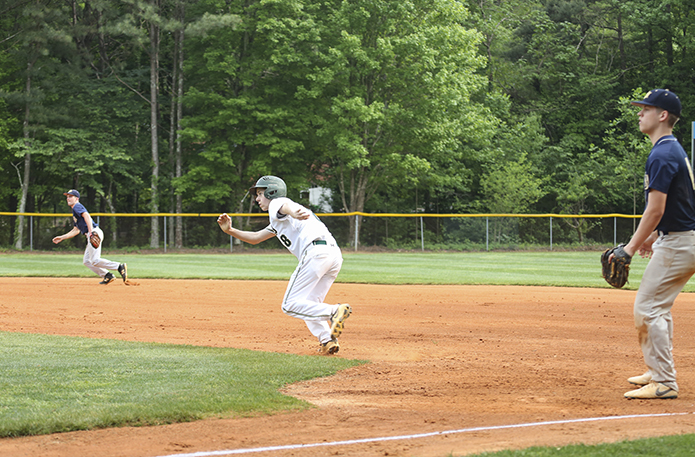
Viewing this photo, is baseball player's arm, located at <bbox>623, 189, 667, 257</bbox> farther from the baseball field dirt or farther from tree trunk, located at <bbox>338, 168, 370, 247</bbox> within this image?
tree trunk, located at <bbox>338, 168, 370, 247</bbox>

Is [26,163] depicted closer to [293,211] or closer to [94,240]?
[94,240]

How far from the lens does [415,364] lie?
711 cm

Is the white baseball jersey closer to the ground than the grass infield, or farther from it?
farther from it

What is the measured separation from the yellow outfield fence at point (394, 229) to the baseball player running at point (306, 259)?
81.5ft

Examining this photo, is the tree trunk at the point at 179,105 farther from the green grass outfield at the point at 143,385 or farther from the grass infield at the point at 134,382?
the grass infield at the point at 134,382

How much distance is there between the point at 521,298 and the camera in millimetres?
13805

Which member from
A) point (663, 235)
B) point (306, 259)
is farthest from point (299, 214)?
point (663, 235)

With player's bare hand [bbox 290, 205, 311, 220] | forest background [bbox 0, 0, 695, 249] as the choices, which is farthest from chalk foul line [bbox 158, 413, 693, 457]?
forest background [bbox 0, 0, 695, 249]

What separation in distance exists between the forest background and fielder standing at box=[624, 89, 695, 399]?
90.4ft

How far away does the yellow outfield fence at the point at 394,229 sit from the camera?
3275 centimetres

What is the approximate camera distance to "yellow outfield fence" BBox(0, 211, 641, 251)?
32750 millimetres

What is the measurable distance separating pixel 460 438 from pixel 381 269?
58.5 ft

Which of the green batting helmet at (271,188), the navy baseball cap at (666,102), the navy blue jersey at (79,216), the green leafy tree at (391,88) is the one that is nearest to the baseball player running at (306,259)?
the green batting helmet at (271,188)

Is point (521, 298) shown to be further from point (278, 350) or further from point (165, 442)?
point (165, 442)
